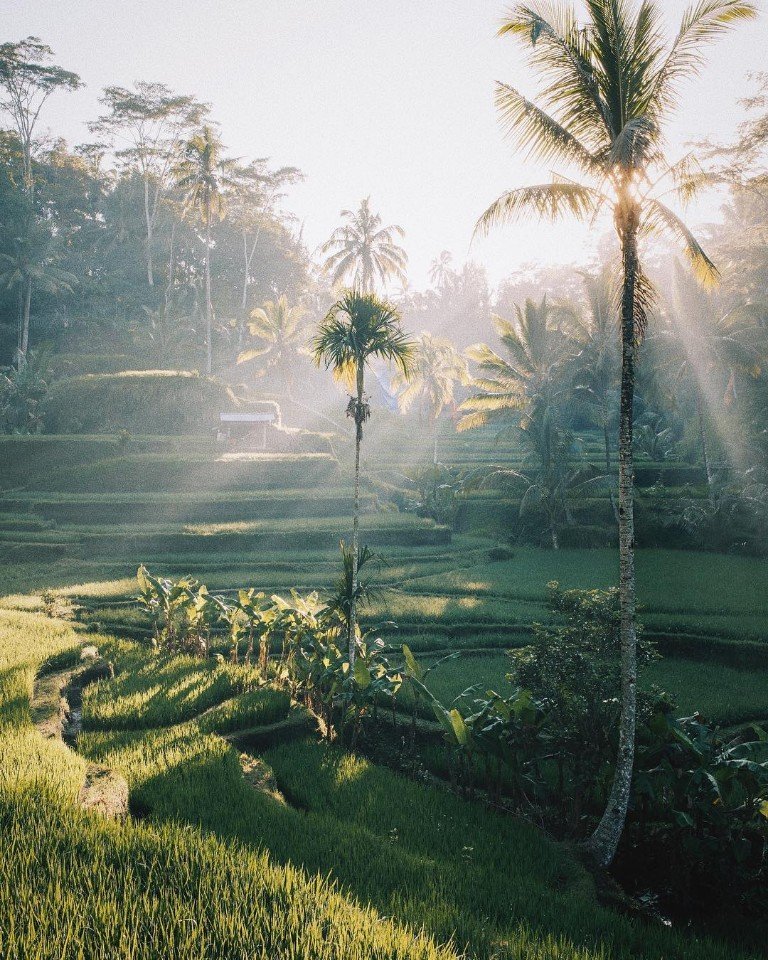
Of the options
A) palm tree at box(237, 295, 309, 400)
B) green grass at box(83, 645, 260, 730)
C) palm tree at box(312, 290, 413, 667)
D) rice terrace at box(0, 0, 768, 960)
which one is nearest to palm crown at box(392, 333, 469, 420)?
rice terrace at box(0, 0, 768, 960)

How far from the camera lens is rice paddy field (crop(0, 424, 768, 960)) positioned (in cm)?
290

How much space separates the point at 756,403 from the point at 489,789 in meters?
19.1

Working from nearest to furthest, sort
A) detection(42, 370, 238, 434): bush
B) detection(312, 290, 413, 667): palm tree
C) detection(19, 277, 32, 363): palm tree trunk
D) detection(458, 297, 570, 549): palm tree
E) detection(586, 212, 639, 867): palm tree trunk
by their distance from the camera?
detection(586, 212, 639, 867): palm tree trunk → detection(312, 290, 413, 667): palm tree → detection(458, 297, 570, 549): palm tree → detection(42, 370, 238, 434): bush → detection(19, 277, 32, 363): palm tree trunk

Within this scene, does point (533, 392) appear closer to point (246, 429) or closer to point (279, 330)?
point (246, 429)

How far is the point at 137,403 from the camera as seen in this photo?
2583cm

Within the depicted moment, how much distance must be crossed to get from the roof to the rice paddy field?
9853 mm

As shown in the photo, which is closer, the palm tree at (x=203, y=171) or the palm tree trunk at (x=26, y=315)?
the palm tree at (x=203, y=171)

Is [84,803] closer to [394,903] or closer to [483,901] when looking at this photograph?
[394,903]

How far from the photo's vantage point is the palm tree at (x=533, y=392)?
1748 centimetres

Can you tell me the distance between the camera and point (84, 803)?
156 inches

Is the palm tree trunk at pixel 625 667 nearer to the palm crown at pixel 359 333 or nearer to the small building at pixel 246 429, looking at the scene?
the palm crown at pixel 359 333

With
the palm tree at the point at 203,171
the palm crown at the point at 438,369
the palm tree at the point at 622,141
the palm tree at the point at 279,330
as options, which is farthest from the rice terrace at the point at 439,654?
the palm tree at the point at 203,171

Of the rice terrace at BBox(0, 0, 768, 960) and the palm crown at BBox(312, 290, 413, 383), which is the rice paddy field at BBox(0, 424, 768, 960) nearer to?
the rice terrace at BBox(0, 0, 768, 960)

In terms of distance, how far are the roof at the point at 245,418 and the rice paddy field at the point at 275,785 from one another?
9853 millimetres
